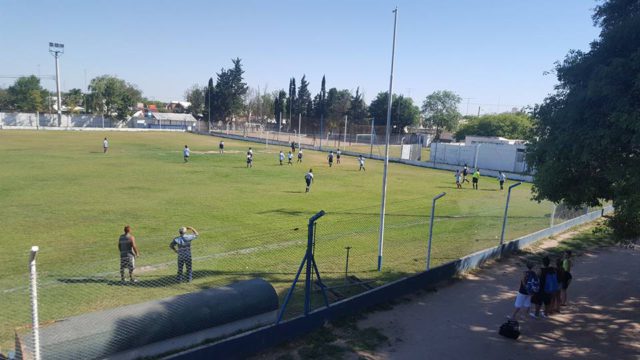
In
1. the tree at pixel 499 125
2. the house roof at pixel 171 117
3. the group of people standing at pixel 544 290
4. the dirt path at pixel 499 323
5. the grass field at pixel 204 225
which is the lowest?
the dirt path at pixel 499 323

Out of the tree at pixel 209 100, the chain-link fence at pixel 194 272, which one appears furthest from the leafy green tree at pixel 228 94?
the chain-link fence at pixel 194 272

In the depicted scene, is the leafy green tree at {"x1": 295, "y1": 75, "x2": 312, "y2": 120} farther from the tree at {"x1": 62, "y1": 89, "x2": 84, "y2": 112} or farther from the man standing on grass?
the man standing on grass

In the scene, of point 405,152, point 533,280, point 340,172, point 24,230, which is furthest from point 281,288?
point 405,152

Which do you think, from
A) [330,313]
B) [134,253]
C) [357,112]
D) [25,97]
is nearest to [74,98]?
[25,97]

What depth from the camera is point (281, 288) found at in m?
10.3

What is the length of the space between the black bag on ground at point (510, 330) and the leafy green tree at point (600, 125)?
321 cm

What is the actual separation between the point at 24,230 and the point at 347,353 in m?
12.2

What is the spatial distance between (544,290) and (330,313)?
4.92 m

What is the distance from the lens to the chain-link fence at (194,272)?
257 inches

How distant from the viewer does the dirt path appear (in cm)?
830

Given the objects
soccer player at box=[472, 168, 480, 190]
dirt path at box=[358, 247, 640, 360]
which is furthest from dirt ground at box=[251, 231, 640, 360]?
soccer player at box=[472, 168, 480, 190]

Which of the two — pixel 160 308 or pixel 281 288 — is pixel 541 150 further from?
pixel 160 308

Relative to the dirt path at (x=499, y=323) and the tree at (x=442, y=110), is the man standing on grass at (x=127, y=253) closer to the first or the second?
the dirt path at (x=499, y=323)

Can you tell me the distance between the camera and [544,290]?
978 centimetres
